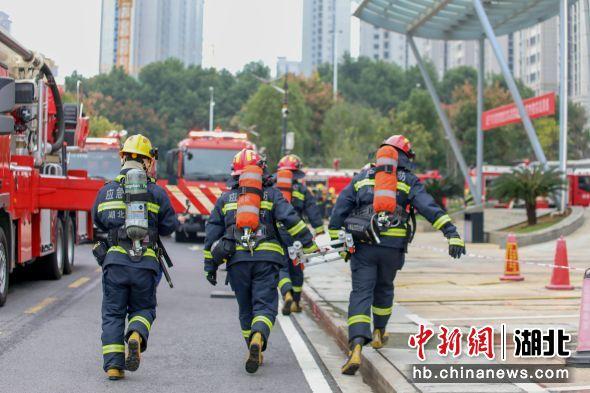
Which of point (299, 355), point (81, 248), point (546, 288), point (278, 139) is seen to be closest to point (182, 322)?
point (299, 355)

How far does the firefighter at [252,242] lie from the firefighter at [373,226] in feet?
1.46

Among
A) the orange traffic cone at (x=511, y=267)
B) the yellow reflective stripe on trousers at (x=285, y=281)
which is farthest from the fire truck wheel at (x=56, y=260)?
the orange traffic cone at (x=511, y=267)

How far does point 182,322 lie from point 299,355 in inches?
101

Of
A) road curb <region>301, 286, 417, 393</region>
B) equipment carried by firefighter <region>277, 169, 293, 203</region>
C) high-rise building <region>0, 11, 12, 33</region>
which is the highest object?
high-rise building <region>0, 11, 12, 33</region>

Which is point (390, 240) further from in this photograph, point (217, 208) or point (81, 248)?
point (81, 248)

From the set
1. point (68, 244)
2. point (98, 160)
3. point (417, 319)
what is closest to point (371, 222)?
point (417, 319)

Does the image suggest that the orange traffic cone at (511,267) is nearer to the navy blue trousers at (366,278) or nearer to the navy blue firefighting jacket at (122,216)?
the navy blue trousers at (366,278)

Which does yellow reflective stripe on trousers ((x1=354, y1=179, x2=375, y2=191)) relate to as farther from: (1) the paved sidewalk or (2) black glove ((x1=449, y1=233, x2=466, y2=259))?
(1) the paved sidewalk

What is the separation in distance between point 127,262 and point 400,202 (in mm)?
2385

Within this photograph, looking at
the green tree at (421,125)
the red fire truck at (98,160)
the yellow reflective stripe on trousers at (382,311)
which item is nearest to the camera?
the yellow reflective stripe on trousers at (382,311)

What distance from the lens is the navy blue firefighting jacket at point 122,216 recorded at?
7.91 m

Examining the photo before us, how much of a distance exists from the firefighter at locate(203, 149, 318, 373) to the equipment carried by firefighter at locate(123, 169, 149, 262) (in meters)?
0.74

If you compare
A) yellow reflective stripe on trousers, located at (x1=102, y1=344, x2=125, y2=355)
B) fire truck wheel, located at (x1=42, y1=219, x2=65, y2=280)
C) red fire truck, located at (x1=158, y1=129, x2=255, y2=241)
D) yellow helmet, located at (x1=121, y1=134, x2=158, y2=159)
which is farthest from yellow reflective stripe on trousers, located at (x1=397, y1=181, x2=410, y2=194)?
red fire truck, located at (x1=158, y1=129, x2=255, y2=241)

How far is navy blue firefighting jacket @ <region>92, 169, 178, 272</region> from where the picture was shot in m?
7.91
